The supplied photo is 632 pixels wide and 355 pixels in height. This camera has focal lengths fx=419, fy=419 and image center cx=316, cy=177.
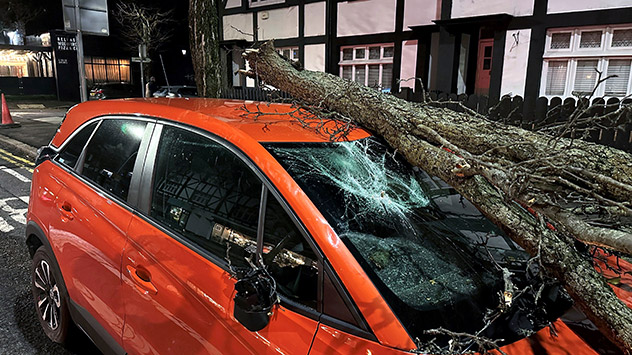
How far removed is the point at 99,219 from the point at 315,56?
488 inches

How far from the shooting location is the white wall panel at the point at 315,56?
13.7 m

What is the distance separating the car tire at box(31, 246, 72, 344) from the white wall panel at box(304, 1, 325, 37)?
39.3 ft

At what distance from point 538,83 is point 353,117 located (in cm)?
857

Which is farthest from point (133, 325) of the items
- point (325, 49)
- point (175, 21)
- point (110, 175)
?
point (175, 21)

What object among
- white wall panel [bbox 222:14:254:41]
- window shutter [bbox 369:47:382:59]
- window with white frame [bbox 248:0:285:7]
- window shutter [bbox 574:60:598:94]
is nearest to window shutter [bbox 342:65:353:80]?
window shutter [bbox 369:47:382:59]

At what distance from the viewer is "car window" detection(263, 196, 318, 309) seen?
5.30 feet


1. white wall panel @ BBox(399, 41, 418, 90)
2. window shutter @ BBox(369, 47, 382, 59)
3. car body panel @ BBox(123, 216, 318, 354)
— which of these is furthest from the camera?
window shutter @ BBox(369, 47, 382, 59)

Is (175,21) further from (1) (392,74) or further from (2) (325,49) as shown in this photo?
(1) (392,74)

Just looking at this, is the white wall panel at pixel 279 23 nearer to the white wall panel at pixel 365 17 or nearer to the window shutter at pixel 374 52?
the white wall panel at pixel 365 17

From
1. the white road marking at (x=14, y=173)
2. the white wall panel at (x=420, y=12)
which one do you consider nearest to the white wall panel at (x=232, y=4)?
the white wall panel at (x=420, y=12)

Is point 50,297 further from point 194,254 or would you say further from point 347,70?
point 347,70

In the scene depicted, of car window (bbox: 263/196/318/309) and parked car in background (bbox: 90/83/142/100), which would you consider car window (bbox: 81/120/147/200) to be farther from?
parked car in background (bbox: 90/83/142/100)

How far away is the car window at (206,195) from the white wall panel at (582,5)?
9.55 meters

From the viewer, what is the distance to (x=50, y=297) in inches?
117
